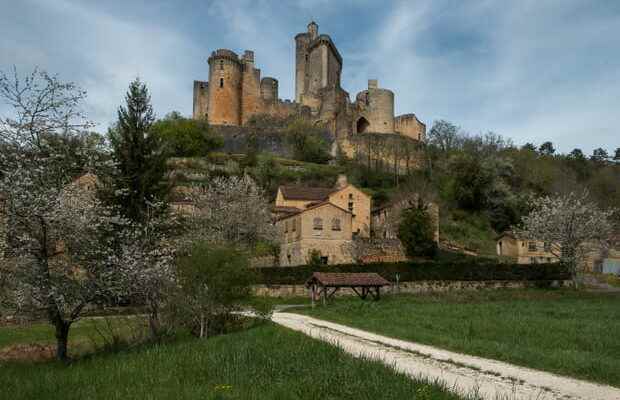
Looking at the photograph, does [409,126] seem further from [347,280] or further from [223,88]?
[347,280]

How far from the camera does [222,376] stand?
1001 centimetres

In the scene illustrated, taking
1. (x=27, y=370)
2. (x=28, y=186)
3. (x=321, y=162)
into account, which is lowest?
(x=27, y=370)

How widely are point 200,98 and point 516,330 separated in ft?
264

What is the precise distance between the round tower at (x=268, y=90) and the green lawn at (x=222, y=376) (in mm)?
79393

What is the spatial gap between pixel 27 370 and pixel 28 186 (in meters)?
4.51

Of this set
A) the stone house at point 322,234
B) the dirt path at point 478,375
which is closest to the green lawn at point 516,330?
the dirt path at point 478,375

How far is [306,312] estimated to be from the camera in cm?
2669

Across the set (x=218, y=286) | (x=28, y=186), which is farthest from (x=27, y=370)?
(x=218, y=286)

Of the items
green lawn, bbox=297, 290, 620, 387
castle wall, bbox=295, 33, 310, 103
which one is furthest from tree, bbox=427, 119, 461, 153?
green lawn, bbox=297, 290, 620, 387

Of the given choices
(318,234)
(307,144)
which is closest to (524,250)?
(318,234)

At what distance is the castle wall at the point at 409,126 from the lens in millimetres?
85812

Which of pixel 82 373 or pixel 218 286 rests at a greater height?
pixel 218 286

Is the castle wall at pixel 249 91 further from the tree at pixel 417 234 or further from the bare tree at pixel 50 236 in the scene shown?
the bare tree at pixel 50 236

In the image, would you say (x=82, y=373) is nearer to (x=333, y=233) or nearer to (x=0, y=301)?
(x=0, y=301)
